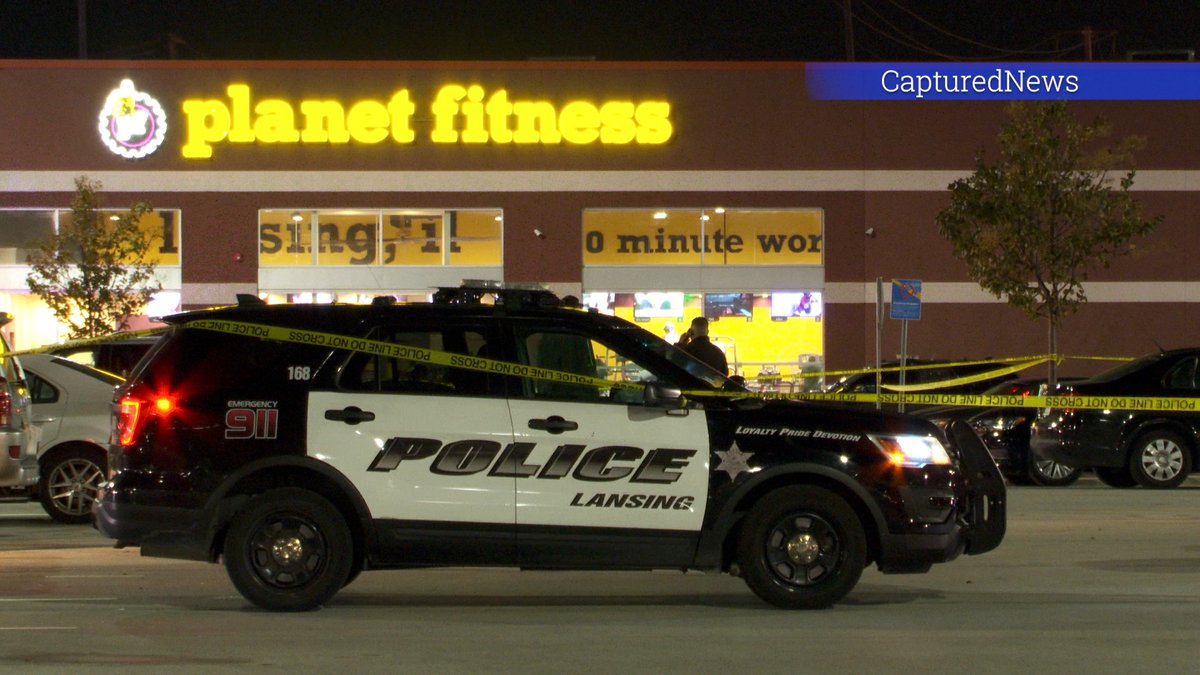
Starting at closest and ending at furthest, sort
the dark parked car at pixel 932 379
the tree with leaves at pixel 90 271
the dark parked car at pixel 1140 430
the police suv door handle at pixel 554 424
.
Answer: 1. the police suv door handle at pixel 554 424
2. the dark parked car at pixel 1140 430
3. the dark parked car at pixel 932 379
4. the tree with leaves at pixel 90 271

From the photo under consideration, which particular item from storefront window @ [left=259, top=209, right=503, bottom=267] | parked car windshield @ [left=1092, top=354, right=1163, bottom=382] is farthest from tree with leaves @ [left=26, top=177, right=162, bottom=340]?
parked car windshield @ [left=1092, top=354, right=1163, bottom=382]

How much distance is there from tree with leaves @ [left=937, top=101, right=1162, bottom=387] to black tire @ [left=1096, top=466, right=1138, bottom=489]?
819 centimetres

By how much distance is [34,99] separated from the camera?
3148 cm

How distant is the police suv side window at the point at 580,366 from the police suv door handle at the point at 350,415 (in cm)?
90

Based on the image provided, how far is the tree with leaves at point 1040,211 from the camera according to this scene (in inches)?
1001

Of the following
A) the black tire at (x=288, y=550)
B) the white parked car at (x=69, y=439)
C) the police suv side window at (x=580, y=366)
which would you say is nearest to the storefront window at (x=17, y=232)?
the white parked car at (x=69, y=439)

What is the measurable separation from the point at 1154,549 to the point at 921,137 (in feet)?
70.2

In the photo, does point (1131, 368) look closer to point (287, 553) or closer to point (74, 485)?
point (74, 485)

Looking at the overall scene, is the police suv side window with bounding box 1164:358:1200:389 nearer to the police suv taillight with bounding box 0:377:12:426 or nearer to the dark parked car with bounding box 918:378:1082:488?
the dark parked car with bounding box 918:378:1082:488

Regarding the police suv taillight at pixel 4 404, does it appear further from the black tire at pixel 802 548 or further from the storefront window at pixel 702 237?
the storefront window at pixel 702 237

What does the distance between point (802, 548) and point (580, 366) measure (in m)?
1.64

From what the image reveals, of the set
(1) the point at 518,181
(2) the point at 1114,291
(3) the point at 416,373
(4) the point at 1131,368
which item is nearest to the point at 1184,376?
(4) the point at 1131,368

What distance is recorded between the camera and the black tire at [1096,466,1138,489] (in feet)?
56.3

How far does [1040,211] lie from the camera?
25531 millimetres
